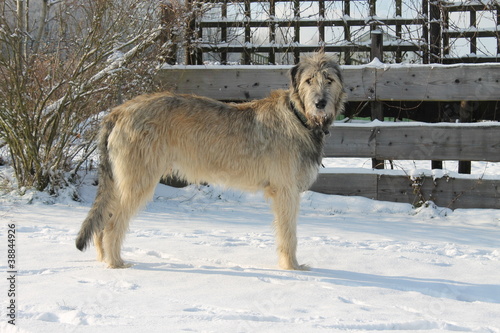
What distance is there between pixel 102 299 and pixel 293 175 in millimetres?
1892

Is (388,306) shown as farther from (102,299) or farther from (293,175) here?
(102,299)

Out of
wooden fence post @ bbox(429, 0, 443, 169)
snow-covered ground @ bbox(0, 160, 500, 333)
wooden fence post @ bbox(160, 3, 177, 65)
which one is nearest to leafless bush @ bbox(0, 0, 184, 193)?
wooden fence post @ bbox(160, 3, 177, 65)

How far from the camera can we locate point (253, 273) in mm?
4297

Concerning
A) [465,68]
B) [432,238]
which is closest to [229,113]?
[432,238]

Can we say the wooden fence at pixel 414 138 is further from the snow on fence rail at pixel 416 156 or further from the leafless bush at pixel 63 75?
the leafless bush at pixel 63 75

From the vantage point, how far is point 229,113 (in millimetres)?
4727

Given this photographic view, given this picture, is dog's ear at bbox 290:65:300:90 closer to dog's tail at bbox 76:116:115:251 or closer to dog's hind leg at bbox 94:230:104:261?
dog's tail at bbox 76:116:115:251

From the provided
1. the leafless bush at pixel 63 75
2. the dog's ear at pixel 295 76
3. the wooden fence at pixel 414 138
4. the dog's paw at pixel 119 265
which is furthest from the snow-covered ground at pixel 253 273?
the dog's ear at pixel 295 76

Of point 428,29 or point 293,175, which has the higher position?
point 428,29

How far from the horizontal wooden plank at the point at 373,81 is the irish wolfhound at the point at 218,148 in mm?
2847

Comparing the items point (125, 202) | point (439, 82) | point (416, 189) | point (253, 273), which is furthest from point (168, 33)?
point (253, 273)

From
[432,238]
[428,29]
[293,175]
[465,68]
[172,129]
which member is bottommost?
[432,238]

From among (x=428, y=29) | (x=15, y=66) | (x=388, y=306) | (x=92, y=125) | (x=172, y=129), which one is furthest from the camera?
(x=428, y=29)

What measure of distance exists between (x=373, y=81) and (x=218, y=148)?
376 centimetres
